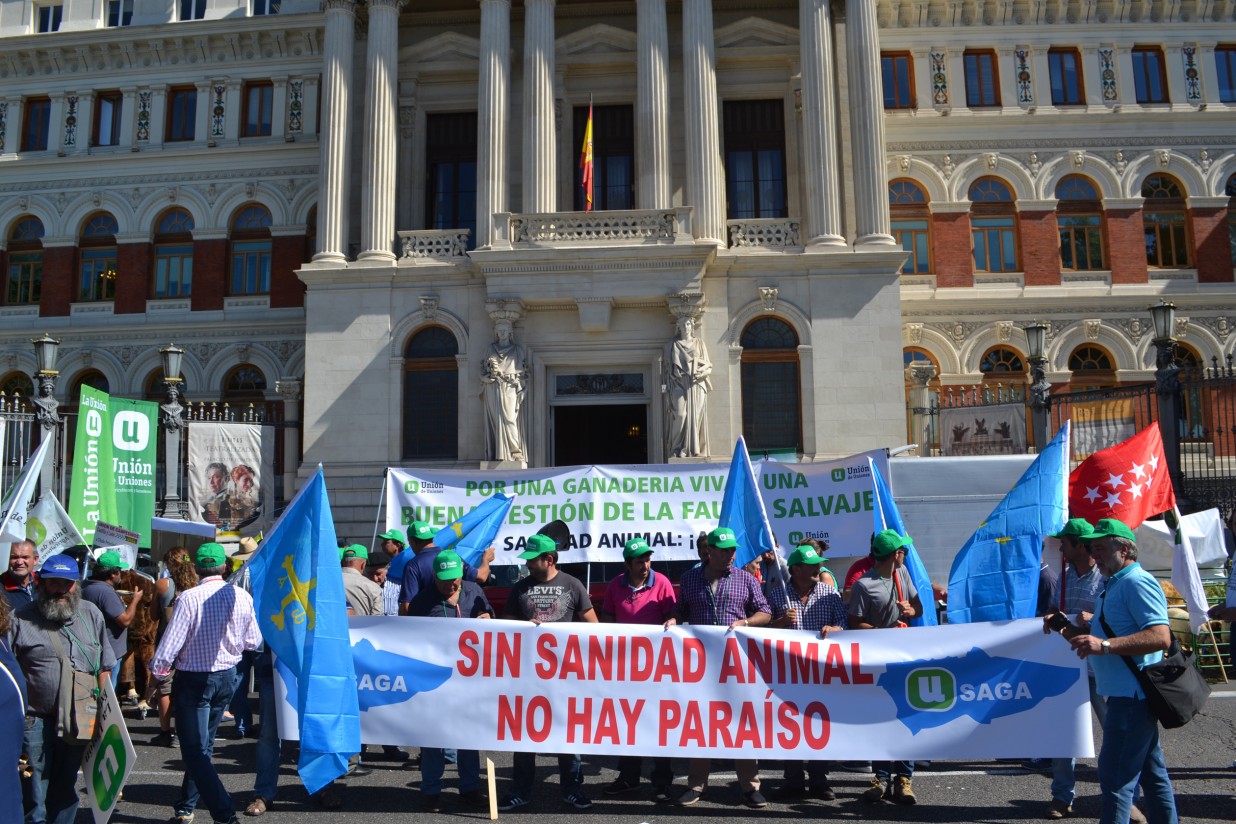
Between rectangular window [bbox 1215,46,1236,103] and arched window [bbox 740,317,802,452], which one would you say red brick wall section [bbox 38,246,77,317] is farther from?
rectangular window [bbox 1215,46,1236,103]

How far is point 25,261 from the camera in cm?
3027

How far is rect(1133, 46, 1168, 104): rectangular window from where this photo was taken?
28484mm

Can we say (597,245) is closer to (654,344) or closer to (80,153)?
(654,344)

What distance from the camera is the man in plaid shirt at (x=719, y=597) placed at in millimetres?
8509

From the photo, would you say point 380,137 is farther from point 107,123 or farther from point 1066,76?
point 1066,76

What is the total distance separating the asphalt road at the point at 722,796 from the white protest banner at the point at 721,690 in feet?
1.54

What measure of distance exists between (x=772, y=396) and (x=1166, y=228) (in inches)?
514

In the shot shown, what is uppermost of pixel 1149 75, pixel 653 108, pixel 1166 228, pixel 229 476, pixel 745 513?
pixel 1149 75

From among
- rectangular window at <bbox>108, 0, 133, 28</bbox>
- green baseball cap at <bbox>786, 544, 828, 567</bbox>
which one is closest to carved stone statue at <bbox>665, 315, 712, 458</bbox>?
green baseball cap at <bbox>786, 544, 828, 567</bbox>

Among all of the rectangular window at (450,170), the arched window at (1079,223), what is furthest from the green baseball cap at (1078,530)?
the arched window at (1079,223)

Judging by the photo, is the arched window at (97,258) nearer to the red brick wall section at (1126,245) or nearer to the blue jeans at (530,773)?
the blue jeans at (530,773)

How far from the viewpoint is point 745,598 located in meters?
8.70

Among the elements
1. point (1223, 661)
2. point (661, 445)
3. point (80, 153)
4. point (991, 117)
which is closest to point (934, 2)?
point (991, 117)

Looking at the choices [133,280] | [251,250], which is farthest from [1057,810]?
[133,280]
